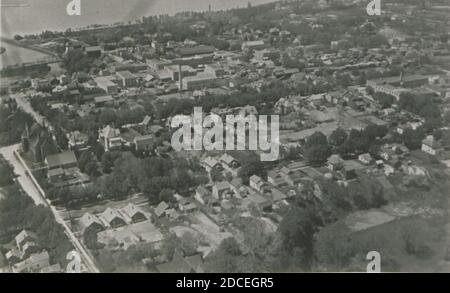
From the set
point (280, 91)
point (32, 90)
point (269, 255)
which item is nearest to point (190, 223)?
point (269, 255)

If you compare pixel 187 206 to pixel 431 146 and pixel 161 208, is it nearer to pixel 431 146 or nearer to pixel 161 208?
pixel 161 208

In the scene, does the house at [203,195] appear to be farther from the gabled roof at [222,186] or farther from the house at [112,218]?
the house at [112,218]

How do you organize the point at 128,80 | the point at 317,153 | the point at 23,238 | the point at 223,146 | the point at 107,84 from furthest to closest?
1. the point at 128,80
2. the point at 107,84
3. the point at 223,146
4. the point at 317,153
5. the point at 23,238

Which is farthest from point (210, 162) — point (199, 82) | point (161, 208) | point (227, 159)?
point (199, 82)

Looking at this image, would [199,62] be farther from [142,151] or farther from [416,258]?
[416,258]

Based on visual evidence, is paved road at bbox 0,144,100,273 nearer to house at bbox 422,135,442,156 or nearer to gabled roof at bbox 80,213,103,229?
gabled roof at bbox 80,213,103,229

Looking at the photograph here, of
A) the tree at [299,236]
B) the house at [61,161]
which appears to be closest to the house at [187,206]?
the tree at [299,236]
